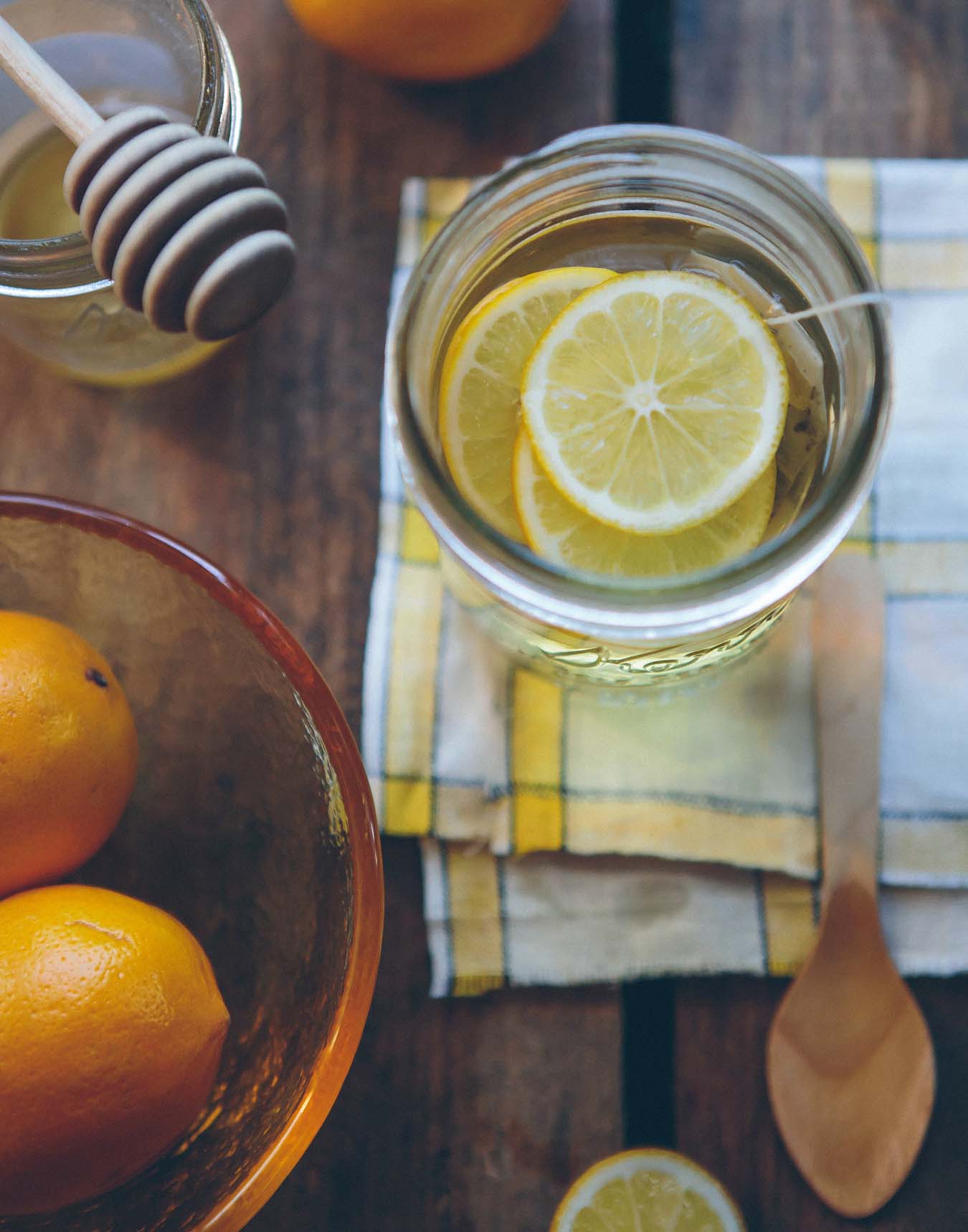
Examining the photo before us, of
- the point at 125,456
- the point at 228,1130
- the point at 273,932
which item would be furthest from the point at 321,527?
the point at 228,1130

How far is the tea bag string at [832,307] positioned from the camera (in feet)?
1.51

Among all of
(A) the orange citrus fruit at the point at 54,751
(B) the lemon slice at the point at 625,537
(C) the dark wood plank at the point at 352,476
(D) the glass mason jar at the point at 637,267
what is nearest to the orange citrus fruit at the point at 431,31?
(C) the dark wood plank at the point at 352,476

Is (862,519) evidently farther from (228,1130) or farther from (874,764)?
(228,1130)

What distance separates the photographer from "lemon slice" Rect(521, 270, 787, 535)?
1.60 ft

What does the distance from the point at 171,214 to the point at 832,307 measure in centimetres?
31

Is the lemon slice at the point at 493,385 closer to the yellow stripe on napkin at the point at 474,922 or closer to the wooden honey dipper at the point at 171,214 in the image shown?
the wooden honey dipper at the point at 171,214

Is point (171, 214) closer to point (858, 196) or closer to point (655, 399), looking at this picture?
point (655, 399)

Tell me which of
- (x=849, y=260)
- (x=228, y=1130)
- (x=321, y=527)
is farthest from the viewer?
(x=321, y=527)

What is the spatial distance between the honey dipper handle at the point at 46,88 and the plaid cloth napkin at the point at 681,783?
11.9 inches

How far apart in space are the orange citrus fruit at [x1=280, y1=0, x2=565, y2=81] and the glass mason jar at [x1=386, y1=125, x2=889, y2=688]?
0.53 ft

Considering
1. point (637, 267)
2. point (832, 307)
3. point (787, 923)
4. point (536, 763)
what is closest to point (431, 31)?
point (637, 267)

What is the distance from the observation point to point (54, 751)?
0.52 m

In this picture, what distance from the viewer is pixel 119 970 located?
1.65 ft

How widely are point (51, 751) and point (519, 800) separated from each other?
26cm
